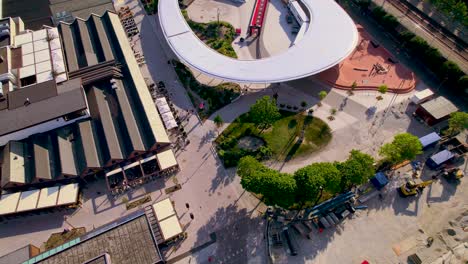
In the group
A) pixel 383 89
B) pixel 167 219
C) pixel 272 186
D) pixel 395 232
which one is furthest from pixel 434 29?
pixel 167 219

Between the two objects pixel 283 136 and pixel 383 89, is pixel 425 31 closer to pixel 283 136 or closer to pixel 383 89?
pixel 383 89

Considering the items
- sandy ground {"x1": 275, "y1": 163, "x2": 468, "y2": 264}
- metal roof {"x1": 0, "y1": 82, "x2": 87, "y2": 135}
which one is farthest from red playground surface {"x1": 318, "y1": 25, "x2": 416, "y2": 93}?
metal roof {"x1": 0, "y1": 82, "x2": 87, "y2": 135}

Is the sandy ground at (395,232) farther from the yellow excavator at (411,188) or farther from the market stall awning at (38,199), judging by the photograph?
the market stall awning at (38,199)

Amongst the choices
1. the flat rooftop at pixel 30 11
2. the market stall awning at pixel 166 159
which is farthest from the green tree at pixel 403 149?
the flat rooftop at pixel 30 11

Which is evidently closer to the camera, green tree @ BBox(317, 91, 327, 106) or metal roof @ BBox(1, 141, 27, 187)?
metal roof @ BBox(1, 141, 27, 187)

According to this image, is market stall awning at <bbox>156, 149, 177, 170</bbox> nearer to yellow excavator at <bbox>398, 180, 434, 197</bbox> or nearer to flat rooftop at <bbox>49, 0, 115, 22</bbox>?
yellow excavator at <bbox>398, 180, 434, 197</bbox>
